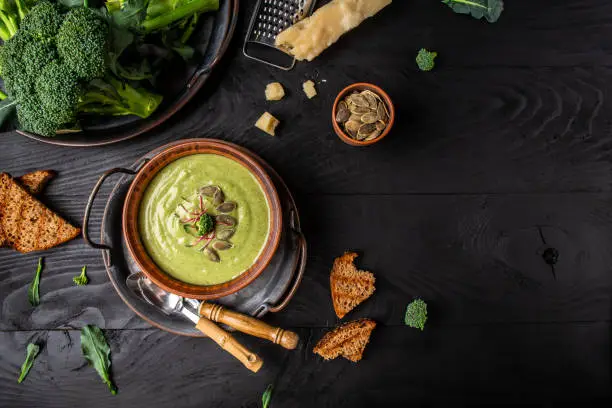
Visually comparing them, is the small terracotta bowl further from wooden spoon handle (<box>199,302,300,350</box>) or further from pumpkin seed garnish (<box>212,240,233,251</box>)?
wooden spoon handle (<box>199,302,300,350</box>)

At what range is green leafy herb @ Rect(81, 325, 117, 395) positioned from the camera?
2396 millimetres

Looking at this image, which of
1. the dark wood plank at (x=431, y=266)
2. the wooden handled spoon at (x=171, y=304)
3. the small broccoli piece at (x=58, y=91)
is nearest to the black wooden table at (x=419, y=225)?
the dark wood plank at (x=431, y=266)

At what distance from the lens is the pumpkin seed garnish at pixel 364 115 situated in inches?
89.4

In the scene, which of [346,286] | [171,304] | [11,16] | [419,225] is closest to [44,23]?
[11,16]

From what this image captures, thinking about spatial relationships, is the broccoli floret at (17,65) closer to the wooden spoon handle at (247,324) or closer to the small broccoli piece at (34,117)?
the small broccoli piece at (34,117)

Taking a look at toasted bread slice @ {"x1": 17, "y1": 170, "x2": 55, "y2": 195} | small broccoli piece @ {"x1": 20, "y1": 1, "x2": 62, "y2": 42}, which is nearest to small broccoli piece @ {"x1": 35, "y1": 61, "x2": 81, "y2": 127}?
small broccoli piece @ {"x1": 20, "y1": 1, "x2": 62, "y2": 42}

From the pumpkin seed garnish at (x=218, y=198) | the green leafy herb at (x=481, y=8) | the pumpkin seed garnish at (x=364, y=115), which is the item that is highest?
the green leafy herb at (x=481, y=8)

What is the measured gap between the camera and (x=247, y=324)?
214cm

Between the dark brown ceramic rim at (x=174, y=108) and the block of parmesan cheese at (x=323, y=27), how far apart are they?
0.24 metres

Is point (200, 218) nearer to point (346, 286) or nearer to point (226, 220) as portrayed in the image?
point (226, 220)

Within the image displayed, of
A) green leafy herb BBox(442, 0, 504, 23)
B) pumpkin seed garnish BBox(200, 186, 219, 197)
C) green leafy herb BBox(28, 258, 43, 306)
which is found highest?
green leafy herb BBox(442, 0, 504, 23)

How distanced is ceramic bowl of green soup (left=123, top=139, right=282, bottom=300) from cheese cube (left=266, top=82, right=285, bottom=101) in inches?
16.3

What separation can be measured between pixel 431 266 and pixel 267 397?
1.08 metres

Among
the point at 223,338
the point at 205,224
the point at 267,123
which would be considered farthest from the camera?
the point at 267,123
